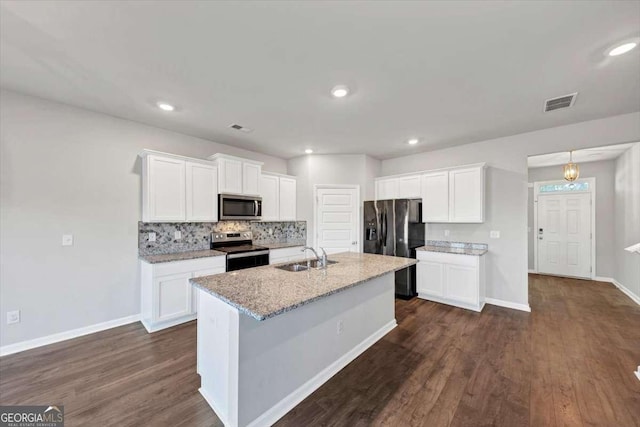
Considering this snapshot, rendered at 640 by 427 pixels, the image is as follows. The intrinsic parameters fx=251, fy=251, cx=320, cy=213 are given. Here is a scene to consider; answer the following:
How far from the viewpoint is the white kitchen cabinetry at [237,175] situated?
3912 mm

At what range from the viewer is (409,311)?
3.79m

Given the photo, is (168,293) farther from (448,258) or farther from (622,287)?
(622,287)

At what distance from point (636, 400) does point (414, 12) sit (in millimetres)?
3351

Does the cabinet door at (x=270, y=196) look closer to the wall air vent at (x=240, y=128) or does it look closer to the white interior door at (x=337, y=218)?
the white interior door at (x=337, y=218)

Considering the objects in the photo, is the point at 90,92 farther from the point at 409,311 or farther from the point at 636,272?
the point at 636,272

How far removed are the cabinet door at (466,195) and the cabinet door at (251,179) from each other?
330 cm

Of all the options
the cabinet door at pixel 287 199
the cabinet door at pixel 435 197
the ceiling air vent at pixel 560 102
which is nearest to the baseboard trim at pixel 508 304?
the cabinet door at pixel 435 197

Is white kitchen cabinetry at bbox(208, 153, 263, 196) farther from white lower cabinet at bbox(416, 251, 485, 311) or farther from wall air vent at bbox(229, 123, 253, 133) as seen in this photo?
white lower cabinet at bbox(416, 251, 485, 311)

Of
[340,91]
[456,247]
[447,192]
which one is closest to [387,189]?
[447,192]

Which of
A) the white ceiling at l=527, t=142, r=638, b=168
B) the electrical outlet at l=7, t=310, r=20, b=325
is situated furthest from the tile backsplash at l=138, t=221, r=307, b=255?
the white ceiling at l=527, t=142, r=638, b=168

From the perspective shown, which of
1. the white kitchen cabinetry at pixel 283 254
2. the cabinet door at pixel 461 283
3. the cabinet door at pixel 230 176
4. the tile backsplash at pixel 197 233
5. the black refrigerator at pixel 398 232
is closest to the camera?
the tile backsplash at pixel 197 233

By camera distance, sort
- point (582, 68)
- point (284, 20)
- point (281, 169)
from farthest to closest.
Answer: point (281, 169) → point (582, 68) → point (284, 20)

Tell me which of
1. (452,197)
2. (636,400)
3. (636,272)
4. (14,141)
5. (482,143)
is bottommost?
(636,400)

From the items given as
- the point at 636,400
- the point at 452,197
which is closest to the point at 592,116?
the point at 452,197
